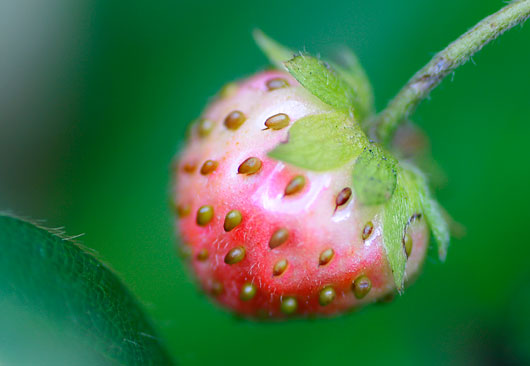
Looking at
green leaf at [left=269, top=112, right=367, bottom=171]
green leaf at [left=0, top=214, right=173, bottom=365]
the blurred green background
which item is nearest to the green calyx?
green leaf at [left=269, top=112, right=367, bottom=171]

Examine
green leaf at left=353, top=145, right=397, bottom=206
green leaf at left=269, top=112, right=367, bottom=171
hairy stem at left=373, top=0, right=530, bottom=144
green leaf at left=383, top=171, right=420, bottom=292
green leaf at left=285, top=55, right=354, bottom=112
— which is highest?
green leaf at left=285, top=55, right=354, bottom=112

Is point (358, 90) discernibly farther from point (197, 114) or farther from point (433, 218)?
point (197, 114)

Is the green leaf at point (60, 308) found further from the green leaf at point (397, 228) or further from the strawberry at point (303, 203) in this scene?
the green leaf at point (397, 228)

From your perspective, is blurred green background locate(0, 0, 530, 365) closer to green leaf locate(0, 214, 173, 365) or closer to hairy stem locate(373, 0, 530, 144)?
green leaf locate(0, 214, 173, 365)

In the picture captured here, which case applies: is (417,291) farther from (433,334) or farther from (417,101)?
(417,101)

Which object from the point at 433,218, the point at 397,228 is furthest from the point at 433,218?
the point at 397,228

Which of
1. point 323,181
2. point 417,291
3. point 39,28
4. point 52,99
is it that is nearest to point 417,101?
point 323,181
